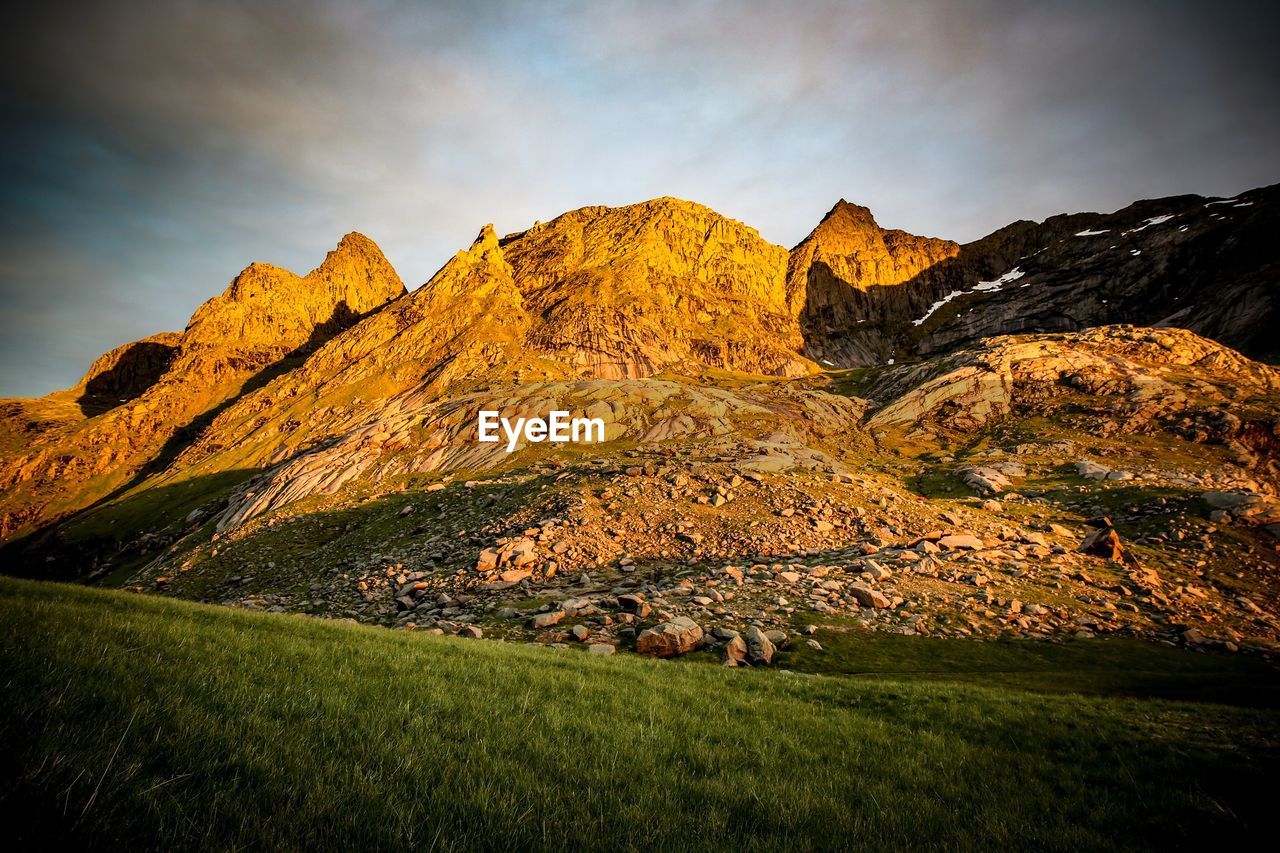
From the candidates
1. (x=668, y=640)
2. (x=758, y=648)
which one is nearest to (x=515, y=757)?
(x=668, y=640)

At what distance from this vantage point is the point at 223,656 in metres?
7.05

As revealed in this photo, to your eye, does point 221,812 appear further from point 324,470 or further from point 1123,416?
point 1123,416

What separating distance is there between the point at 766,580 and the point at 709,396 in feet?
257

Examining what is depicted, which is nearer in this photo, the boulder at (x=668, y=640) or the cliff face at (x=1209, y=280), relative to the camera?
the boulder at (x=668, y=640)

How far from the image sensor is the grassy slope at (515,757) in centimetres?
342

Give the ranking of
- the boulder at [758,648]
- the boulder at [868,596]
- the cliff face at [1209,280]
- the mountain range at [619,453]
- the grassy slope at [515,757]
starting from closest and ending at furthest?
the grassy slope at [515,757] → the boulder at [758,648] → the boulder at [868,596] → the mountain range at [619,453] → the cliff face at [1209,280]

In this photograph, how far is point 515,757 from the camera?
548 centimetres

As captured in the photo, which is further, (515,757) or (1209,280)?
(1209,280)

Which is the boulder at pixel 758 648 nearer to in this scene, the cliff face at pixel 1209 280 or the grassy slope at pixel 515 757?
the grassy slope at pixel 515 757

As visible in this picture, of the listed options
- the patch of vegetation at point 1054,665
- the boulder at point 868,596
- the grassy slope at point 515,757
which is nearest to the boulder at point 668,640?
the patch of vegetation at point 1054,665

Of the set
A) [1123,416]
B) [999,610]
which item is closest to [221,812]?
[999,610]

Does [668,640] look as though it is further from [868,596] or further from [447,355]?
[447,355]

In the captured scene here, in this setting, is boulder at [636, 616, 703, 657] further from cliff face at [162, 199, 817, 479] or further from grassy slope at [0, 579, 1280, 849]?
cliff face at [162, 199, 817, 479]

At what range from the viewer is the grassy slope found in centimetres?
342
